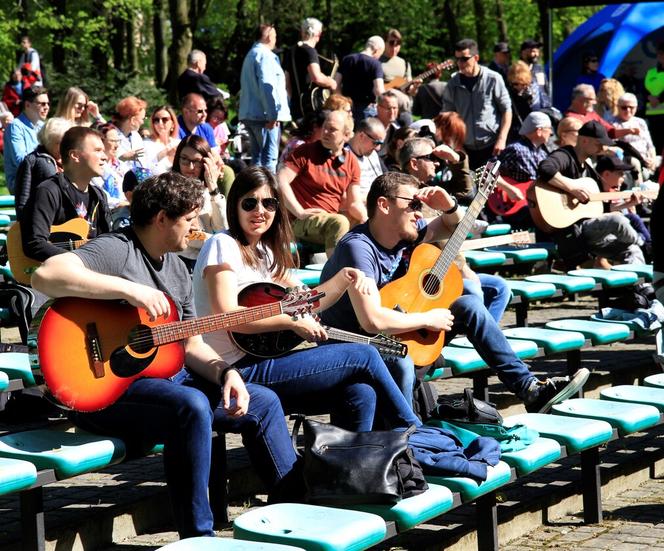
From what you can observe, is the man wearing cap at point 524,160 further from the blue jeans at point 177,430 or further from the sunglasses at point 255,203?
the blue jeans at point 177,430

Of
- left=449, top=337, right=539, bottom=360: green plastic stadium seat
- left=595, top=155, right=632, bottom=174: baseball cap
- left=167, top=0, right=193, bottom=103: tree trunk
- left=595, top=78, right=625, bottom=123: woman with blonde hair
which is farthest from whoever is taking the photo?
left=167, top=0, right=193, bottom=103: tree trunk

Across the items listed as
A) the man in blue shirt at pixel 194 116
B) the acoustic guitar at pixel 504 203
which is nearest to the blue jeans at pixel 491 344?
the acoustic guitar at pixel 504 203

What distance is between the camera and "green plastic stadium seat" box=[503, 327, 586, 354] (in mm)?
6320

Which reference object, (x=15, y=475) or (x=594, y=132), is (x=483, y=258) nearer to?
(x=594, y=132)

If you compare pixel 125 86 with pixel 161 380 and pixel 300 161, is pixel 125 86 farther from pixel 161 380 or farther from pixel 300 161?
pixel 161 380

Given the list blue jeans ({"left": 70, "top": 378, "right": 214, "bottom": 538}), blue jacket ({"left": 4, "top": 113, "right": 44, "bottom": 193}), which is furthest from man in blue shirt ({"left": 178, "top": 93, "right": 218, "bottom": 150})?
blue jeans ({"left": 70, "top": 378, "right": 214, "bottom": 538})

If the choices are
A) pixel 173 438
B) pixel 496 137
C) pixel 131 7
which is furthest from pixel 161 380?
pixel 131 7

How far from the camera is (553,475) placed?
584 centimetres

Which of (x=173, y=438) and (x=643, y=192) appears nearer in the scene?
(x=173, y=438)

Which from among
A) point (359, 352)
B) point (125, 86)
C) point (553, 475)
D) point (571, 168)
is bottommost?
point (553, 475)

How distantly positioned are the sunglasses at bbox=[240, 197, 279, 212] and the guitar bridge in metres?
0.95

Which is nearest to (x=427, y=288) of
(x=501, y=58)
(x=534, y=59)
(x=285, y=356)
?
(x=285, y=356)

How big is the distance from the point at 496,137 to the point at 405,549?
7657 mm

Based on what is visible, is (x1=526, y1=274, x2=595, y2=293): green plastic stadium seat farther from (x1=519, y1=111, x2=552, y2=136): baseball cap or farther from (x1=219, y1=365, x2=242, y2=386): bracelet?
(x1=219, y1=365, x2=242, y2=386): bracelet
